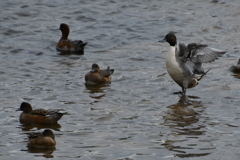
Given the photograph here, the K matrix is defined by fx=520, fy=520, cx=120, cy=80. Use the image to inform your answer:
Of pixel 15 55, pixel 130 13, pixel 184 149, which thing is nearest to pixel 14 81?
pixel 15 55

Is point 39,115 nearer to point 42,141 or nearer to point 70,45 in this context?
point 42,141

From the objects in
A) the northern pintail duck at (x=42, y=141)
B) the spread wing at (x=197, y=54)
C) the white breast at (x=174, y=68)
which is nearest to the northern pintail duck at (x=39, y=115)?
the northern pintail duck at (x=42, y=141)

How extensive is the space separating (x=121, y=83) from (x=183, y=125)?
299 centimetres

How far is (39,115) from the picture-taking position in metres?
8.55

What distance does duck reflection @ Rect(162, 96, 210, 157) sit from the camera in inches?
288

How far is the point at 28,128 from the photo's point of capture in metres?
8.31

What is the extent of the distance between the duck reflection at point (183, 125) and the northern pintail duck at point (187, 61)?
0.40m

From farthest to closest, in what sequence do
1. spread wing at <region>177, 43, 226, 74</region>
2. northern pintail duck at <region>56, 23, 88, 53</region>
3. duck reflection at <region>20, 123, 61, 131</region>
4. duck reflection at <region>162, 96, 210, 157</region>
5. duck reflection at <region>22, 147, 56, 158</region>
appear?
northern pintail duck at <region>56, 23, 88, 53</region> → spread wing at <region>177, 43, 226, 74</region> → duck reflection at <region>20, 123, 61, 131</region> → duck reflection at <region>162, 96, 210, 157</region> → duck reflection at <region>22, 147, 56, 158</region>

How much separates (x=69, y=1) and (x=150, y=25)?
12.6 ft

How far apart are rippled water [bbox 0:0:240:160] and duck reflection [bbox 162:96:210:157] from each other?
15 millimetres

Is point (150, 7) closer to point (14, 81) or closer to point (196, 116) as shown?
point (14, 81)

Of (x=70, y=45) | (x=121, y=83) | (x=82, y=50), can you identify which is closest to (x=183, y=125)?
(x=121, y=83)

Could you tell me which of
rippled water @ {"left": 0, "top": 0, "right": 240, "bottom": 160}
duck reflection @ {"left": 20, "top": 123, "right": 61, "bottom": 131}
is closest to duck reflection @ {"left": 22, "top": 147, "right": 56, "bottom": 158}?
rippled water @ {"left": 0, "top": 0, "right": 240, "bottom": 160}

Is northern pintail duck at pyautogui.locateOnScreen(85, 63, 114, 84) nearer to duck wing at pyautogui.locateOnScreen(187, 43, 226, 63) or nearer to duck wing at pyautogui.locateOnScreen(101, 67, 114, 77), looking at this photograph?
duck wing at pyautogui.locateOnScreen(101, 67, 114, 77)
